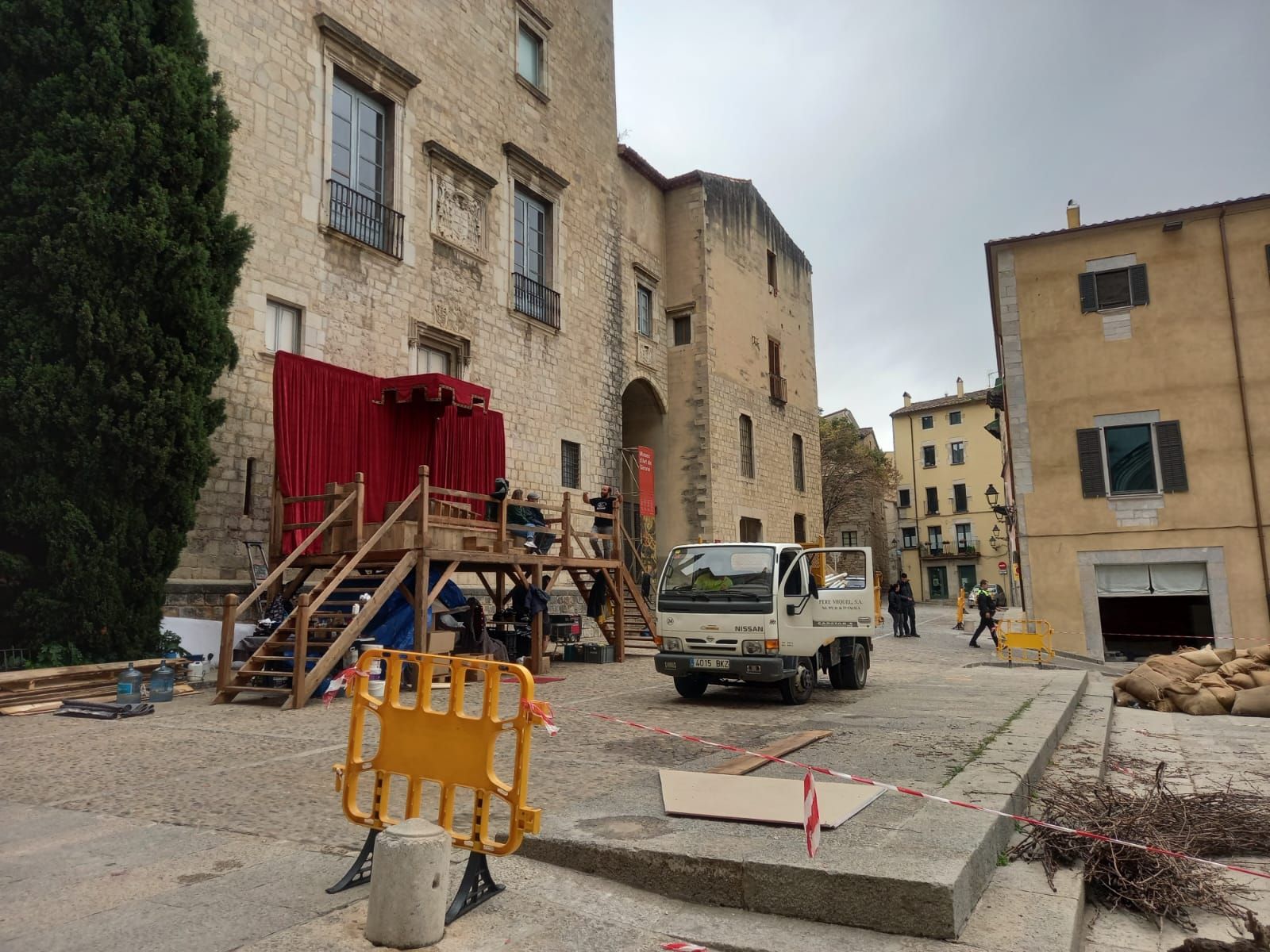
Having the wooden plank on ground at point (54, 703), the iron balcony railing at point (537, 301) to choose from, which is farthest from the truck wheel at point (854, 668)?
the iron balcony railing at point (537, 301)

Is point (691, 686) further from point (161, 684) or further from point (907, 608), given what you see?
point (907, 608)

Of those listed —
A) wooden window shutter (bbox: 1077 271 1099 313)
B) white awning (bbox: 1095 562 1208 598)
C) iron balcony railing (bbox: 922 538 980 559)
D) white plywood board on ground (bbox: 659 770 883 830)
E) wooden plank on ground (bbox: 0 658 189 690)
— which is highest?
wooden window shutter (bbox: 1077 271 1099 313)

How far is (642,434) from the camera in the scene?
25.0 meters

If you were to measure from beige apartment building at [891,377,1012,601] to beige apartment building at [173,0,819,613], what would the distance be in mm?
26263

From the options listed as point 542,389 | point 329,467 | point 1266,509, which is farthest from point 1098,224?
point 329,467

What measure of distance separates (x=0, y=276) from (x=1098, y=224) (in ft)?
63.2

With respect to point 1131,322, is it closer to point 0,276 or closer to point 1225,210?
point 1225,210

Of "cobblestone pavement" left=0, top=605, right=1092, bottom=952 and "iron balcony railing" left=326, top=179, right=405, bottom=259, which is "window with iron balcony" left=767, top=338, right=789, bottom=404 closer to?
"iron balcony railing" left=326, top=179, right=405, bottom=259

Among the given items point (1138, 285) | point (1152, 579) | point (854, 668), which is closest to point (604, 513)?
point (854, 668)

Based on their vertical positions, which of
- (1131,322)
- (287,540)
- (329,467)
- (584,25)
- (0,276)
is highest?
(584,25)

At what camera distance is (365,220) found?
1459cm

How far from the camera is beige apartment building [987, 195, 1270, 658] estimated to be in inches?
665

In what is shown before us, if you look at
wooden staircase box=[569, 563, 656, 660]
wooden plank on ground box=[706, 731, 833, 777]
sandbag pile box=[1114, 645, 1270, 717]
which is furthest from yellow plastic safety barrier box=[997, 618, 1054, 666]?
wooden plank on ground box=[706, 731, 833, 777]

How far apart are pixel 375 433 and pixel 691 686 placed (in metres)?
6.94
